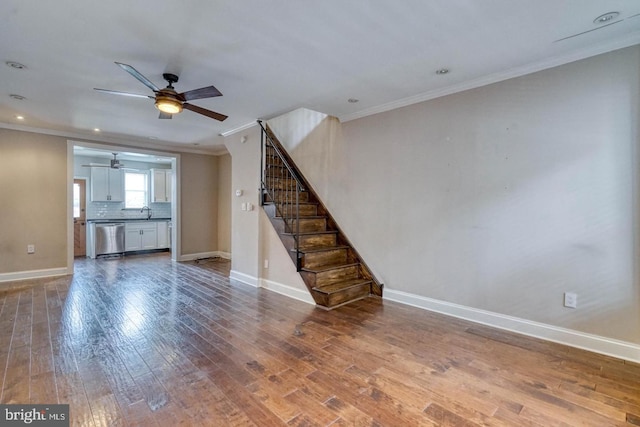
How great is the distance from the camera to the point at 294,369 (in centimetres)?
226

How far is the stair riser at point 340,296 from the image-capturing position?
143 inches

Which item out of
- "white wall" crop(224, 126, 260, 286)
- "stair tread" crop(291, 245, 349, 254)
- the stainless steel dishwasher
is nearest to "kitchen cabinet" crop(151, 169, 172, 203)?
the stainless steel dishwasher

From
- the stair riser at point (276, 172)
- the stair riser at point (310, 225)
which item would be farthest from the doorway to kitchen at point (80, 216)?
the stair riser at point (310, 225)

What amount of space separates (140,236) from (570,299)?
28.5ft

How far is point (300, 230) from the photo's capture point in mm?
4387

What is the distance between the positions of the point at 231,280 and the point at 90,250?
4.69m

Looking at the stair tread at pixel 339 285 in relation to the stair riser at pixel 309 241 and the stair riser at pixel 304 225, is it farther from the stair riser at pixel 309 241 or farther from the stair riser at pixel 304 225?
the stair riser at pixel 304 225

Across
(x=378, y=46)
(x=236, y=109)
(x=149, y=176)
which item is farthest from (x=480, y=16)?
(x=149, y=176)

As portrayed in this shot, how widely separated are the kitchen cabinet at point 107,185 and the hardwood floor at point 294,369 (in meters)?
4.74

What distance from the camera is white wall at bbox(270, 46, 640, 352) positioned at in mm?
2453

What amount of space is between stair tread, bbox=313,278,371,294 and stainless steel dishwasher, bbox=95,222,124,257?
616 centimetres

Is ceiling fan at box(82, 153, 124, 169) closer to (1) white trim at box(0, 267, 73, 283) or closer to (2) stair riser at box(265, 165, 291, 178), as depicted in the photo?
(1) white trim at box(0, 267, 73, 283)

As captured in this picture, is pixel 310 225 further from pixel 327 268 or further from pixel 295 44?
pixel 295 44

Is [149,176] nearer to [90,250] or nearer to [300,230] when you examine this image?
[90,250]
